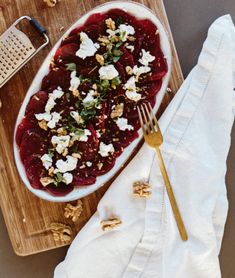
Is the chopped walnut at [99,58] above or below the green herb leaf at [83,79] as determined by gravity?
above

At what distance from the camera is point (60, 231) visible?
144 centimetres

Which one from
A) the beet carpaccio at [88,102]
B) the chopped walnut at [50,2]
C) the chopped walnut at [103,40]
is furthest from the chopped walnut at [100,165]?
the chopped walnut at [50,2]

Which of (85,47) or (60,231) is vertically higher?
(85,47)

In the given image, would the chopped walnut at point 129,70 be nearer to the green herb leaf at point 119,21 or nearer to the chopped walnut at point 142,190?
the green herb leaf at point 119,21

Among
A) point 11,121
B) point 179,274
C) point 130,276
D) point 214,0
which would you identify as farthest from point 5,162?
point 214,0

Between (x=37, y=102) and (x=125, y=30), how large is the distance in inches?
12.0

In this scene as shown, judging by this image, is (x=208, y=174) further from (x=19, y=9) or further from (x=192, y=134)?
(x=19, y=9)

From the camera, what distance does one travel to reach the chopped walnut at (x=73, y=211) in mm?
1431

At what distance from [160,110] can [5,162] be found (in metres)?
0.47

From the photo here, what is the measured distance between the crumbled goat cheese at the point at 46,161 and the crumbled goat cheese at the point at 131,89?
0.89 feet

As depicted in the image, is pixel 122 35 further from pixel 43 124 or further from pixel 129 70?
pixel 43 124

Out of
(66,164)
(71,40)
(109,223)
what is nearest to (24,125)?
(66,164)

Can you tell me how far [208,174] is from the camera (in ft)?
4.74

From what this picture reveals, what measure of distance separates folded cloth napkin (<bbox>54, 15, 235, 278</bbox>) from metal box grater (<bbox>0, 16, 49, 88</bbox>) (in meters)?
0.41
